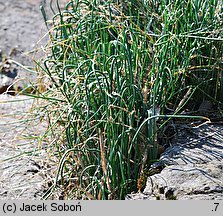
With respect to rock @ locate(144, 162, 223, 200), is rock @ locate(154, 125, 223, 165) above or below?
above

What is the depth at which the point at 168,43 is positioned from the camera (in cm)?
284

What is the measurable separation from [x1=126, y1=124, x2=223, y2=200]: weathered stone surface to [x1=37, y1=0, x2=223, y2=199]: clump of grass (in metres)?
0.11

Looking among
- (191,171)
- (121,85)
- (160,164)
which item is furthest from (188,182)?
(121,85)

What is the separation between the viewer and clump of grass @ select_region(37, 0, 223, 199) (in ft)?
8.80

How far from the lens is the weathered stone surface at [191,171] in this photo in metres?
2.49

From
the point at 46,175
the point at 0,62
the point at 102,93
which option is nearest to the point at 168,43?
the point at 102,93

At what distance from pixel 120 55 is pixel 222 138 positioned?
2.00 feet

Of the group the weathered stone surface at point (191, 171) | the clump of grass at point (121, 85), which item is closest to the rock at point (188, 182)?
the weathered stone surface at point (191, 171)

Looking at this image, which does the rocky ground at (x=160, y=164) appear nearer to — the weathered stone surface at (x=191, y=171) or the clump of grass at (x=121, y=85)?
the weathered stone surface at (x=191, y=171)

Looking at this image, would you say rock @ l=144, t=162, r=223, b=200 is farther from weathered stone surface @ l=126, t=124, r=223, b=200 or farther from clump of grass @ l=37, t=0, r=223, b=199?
clump of grass @ l=37, t=0, r=223, b=199

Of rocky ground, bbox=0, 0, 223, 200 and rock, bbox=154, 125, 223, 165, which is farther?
rock, bbox=154, 125, 223, 165

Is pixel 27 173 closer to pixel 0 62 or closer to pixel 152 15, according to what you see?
pixel 152 15

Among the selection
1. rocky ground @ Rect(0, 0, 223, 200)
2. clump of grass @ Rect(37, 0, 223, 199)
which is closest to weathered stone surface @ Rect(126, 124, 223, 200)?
rocky ground @ Rect(0, 0, 223, 200)

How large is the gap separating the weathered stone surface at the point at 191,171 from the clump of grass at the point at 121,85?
0.37ft
